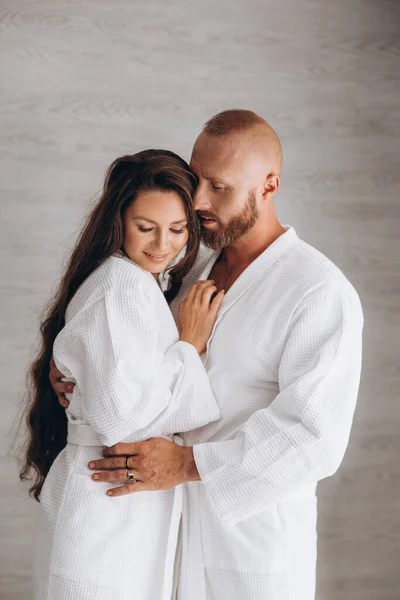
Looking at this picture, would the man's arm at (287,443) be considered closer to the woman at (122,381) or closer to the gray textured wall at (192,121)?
the woman at (122,381)

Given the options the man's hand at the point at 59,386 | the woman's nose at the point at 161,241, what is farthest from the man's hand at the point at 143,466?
the woman's nose at the point at 161,241

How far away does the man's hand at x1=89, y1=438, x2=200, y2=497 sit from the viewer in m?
1.72

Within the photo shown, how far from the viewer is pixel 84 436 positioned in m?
1.78

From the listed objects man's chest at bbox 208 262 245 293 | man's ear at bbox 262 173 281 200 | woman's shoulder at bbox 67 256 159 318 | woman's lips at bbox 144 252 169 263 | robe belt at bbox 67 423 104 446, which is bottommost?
robe belt at bbox 67 423 104 446

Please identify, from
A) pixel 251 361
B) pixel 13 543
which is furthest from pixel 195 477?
pixel 13 543

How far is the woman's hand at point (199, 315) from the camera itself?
73.9 inches

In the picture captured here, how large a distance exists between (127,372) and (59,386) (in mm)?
320

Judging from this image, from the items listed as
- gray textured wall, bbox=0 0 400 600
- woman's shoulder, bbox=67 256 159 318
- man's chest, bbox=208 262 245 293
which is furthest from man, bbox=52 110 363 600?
gray textured wall, bbox=0 0 400 600

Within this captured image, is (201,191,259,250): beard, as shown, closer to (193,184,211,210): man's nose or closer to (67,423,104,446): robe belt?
(193,184,211,210): man's nose

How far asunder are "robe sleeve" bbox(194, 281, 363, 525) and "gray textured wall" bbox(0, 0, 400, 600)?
3.63ft

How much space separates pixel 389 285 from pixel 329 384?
1249 millimetres

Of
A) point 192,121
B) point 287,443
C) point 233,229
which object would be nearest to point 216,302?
point 233,229

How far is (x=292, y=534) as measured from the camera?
5.91ft

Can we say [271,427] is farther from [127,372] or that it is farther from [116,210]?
[116,210]
